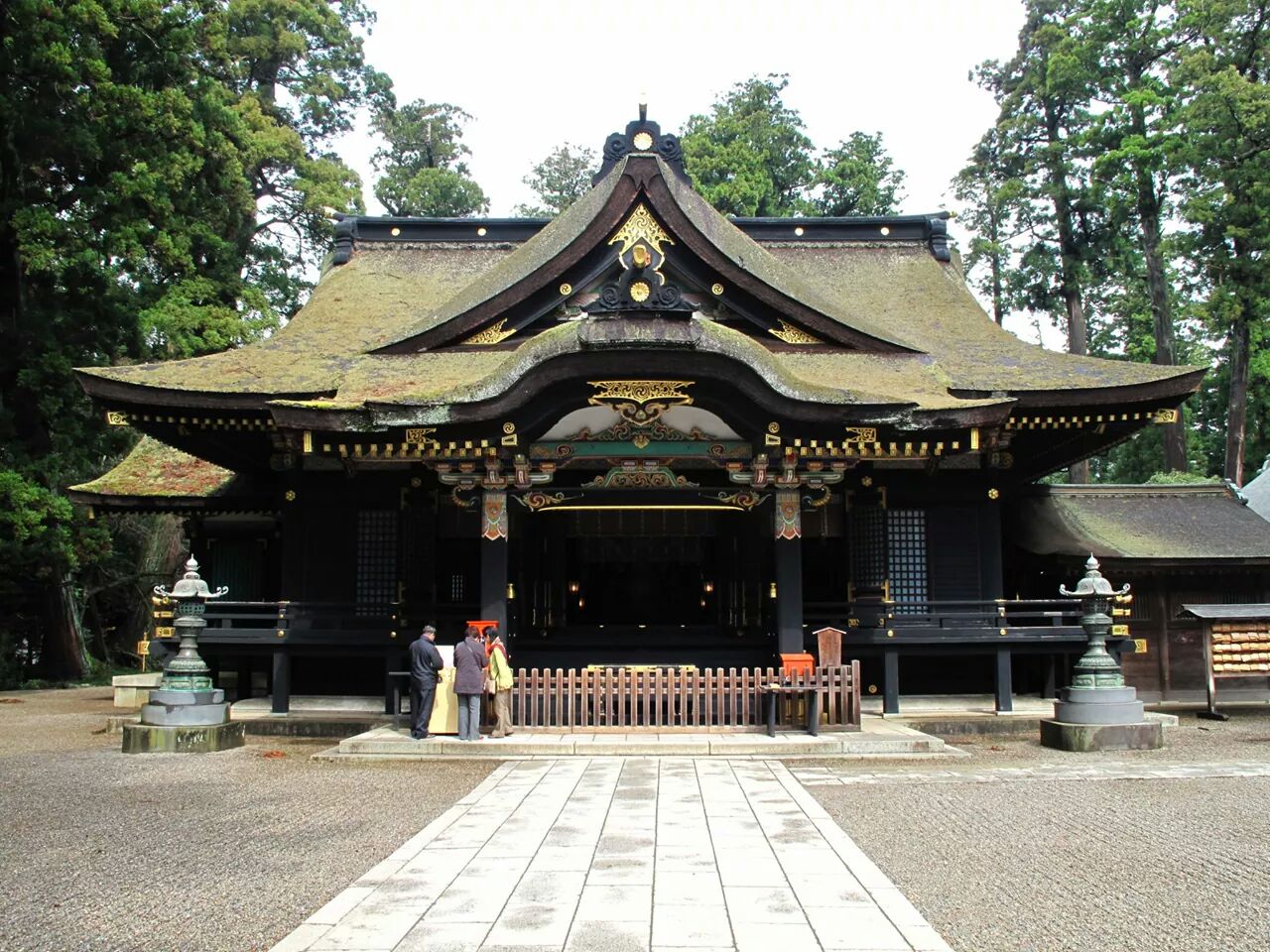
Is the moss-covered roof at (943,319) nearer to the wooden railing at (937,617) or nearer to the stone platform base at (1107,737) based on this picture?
the wooden railing at (937,617)

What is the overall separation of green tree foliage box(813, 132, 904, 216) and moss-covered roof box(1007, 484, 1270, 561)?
89.5 feet

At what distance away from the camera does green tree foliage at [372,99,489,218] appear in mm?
49875

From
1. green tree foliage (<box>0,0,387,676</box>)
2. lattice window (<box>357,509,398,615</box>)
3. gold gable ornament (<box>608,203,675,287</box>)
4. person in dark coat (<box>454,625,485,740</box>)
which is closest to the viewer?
person in dark coat (<box>454,625,485,740</box>)

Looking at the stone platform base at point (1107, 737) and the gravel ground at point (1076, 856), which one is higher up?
the stone platform base at point (1107, 737)

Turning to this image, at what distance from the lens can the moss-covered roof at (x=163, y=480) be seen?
18.0 metres

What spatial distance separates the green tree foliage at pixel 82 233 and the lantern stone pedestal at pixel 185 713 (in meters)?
11.4

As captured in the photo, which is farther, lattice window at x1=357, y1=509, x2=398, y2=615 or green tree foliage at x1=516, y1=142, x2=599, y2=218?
green tree foliage at x1=516, y1=142, x2=599, y2=218

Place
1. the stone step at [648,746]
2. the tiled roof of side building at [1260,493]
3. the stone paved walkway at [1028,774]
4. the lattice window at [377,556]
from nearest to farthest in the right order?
the stone paved walkway at [1028,774] < the stone step at [648,746] < the lattice window at [377,556] < the tiled roof of side building at [1260,493]

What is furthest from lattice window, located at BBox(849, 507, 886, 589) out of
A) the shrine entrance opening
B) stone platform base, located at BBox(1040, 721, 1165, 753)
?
stone platform base, located at BBox(1040, 721, 1165, 753)

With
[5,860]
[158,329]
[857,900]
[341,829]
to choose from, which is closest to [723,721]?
[341,829]

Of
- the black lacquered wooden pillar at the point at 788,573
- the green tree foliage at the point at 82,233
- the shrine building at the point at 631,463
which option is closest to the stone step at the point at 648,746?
the black lacquered wooden pillar at the point at 788,573

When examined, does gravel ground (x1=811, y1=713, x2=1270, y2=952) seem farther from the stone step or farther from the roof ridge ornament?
the roof ridge ornament

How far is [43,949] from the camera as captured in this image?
546 cm

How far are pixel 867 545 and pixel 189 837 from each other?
11.4 m
